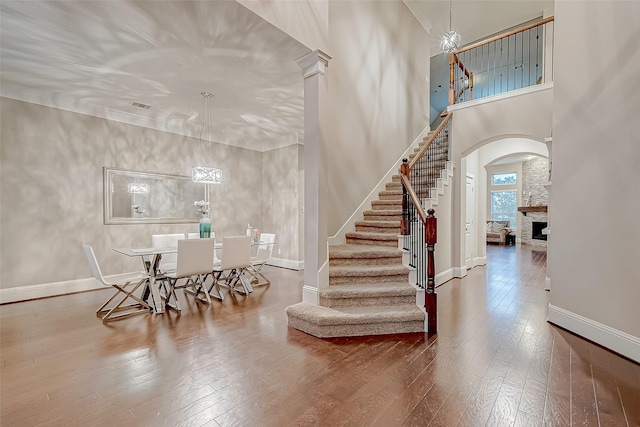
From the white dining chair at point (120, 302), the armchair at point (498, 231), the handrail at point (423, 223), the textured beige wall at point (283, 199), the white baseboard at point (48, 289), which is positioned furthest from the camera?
the armchair at point (498, 231)

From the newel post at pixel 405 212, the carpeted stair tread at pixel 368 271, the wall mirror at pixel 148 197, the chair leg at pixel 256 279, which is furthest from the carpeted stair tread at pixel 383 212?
the wall mirror at pixel 148 197

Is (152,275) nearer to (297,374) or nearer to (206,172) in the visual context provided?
(206,172)

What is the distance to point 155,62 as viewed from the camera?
357 cm

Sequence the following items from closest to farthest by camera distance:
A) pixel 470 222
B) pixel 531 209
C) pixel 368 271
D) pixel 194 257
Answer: pixel 368 271, pixel 194 257, pixel 470 222, pixel 531 209

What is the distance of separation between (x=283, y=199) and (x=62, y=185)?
4.15 m

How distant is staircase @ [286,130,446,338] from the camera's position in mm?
3094

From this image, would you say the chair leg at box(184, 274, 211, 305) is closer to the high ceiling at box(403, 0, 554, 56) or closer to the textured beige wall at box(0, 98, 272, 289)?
the textured beige wall at box(0, 98, 272, 289)

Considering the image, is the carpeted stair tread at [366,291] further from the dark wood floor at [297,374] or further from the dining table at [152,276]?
the dining table at [152,276]

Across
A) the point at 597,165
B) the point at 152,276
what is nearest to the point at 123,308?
the point at 152,276

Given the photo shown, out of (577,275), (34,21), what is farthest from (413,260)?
(34,21)

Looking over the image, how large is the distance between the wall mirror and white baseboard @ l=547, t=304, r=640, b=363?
6362 mm

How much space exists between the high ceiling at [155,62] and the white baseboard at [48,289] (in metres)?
2.76

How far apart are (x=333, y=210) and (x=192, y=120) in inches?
135

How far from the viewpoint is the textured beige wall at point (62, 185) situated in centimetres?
435
